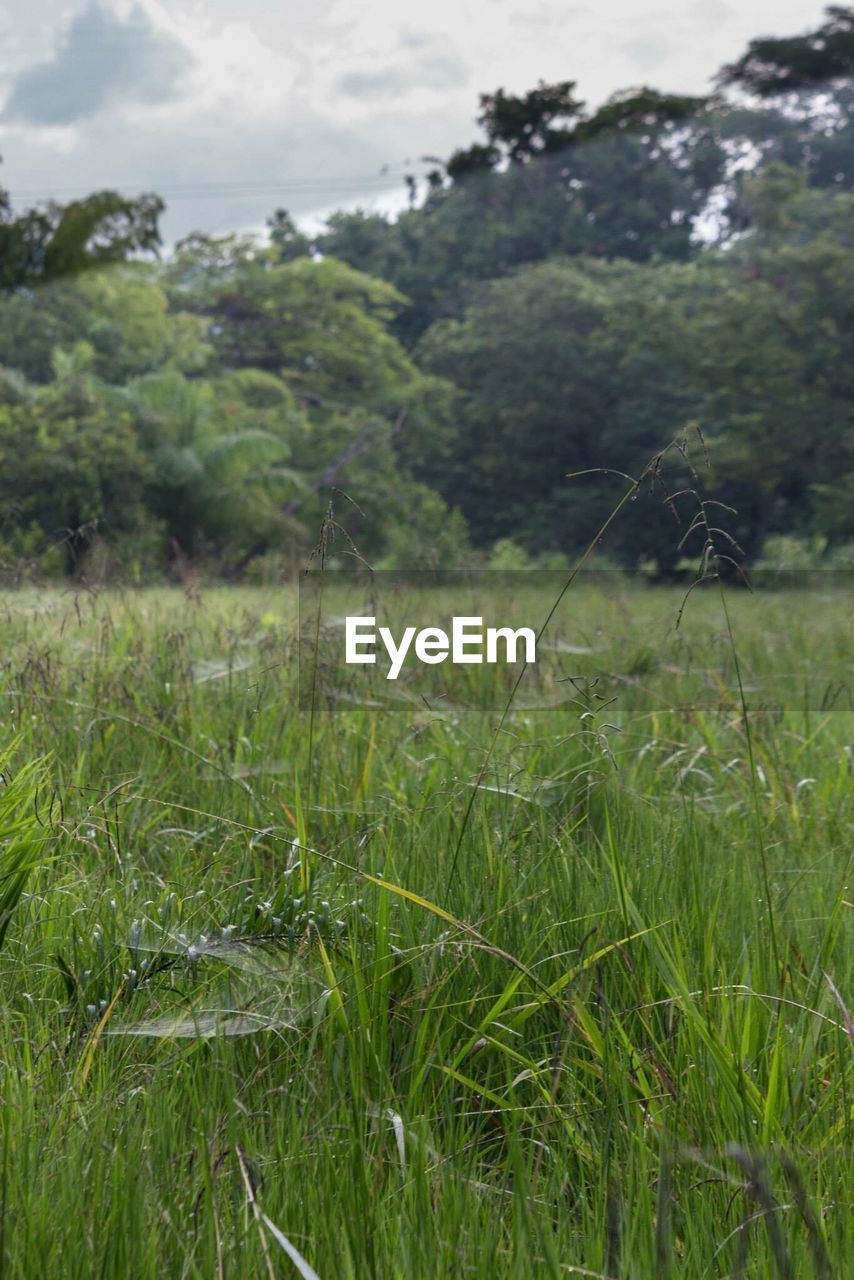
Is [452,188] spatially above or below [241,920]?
above

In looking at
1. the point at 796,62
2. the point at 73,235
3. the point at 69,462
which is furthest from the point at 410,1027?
the point at 796,62

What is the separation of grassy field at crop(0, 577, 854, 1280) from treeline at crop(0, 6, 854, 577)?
38.7 feet

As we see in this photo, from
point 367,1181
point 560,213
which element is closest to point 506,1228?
point 367,1181

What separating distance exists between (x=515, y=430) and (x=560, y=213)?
7648 mm

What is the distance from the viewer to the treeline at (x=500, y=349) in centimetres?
1703

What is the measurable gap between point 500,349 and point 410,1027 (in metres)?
24.3

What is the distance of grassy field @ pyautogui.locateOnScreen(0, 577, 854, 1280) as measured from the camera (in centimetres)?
110

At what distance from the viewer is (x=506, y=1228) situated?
3.83 ft

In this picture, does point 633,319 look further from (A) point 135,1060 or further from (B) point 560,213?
(A) point 135,1060

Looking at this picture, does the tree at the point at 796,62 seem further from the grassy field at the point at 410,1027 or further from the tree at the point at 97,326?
the grassy field at the point at 410,1027

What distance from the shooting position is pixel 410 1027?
149 centimetres

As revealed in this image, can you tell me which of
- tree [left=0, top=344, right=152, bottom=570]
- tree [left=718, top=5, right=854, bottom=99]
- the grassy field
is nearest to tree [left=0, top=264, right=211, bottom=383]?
tree [left=0, top=344, right=152, bottom=570]

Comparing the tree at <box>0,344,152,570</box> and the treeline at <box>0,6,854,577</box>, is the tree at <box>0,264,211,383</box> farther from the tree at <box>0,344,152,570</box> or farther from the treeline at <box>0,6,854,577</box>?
the tree at <box>0,344,152,570</box>

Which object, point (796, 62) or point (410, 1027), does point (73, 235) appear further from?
point (410, 1027)
